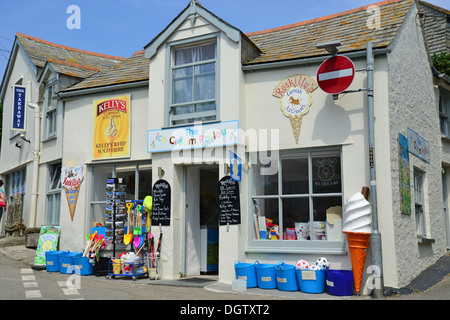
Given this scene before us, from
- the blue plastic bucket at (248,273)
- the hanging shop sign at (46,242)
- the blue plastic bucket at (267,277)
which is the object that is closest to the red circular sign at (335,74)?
the blue plastic bucket at (267,277)

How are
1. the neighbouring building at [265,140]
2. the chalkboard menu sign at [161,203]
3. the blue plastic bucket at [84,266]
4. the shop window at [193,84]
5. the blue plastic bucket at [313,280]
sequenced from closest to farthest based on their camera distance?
the blue plastic bucket at [313,280] → the neighbouring building at [265,140] → the chalkboard menu sign at [161,203] → the shop window at [193,84] → the blue plastic bucket at [84,266]

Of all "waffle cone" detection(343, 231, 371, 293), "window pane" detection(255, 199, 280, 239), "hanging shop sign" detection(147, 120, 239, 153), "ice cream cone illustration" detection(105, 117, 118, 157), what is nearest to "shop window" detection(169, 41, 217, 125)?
"hanging shop sign" detection(147, 120, 239, 153)

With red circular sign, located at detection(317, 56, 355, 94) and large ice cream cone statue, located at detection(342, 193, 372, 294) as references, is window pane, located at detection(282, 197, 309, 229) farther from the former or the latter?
red circular sign, located at detection(317, 56, 355, 94)

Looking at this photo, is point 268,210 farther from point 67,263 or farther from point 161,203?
point 67,263

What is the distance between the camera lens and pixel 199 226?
1078 cm

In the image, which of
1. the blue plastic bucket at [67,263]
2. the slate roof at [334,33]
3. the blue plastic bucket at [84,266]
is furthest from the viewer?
the blue plastic bucket at [67,263]

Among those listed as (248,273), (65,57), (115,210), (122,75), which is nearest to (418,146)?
(248,273)

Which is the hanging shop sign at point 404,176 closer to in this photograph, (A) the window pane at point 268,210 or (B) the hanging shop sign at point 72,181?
(A) the window pane at point 268,210

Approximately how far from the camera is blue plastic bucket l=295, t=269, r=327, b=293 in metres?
8.27

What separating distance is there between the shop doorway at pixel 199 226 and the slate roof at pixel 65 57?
556cm

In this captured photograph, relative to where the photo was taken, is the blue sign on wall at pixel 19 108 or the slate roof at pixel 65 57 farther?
the blue sign on wall at pixel 19 108

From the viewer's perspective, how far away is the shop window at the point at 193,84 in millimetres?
10180

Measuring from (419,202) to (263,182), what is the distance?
372 centimetres
